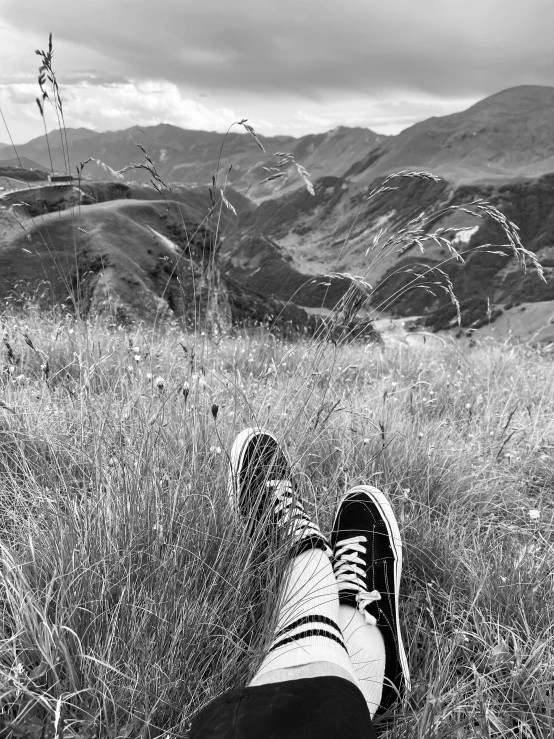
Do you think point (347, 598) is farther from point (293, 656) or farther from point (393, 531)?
point (293, 656)

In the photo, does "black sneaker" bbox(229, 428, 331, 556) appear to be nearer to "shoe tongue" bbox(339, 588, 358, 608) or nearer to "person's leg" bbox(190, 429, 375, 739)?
"person's leg" bbox(190, 429, 375, 739)

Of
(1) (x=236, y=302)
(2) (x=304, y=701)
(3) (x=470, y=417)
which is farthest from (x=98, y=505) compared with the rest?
(1) (x=236, y=302)

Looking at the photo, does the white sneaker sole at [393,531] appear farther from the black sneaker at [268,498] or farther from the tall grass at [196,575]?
the black sneaker at [268,498]

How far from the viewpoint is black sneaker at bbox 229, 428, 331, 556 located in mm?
1667

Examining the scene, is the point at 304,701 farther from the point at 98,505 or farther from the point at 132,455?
the point at 132,455

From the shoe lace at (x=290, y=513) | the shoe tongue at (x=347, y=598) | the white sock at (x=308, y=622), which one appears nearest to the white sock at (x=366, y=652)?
the shoe tongue at (x=347, y=598)

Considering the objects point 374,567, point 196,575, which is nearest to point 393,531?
point 374,567

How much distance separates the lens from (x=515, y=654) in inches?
58.0

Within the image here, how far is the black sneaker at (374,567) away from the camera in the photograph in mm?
1564

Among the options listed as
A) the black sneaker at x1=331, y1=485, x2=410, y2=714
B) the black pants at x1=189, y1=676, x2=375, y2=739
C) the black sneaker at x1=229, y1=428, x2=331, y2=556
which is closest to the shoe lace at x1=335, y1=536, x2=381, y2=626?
the black sneaker at x1=331, y1=485, x2=410, y2=714

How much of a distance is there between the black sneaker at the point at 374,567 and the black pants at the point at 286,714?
39cm

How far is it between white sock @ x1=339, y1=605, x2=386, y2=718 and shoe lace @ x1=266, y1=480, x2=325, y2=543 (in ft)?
0.96

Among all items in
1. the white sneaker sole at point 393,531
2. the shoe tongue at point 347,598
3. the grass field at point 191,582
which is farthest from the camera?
the shoe tongue at point 347,598

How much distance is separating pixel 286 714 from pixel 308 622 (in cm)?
38
